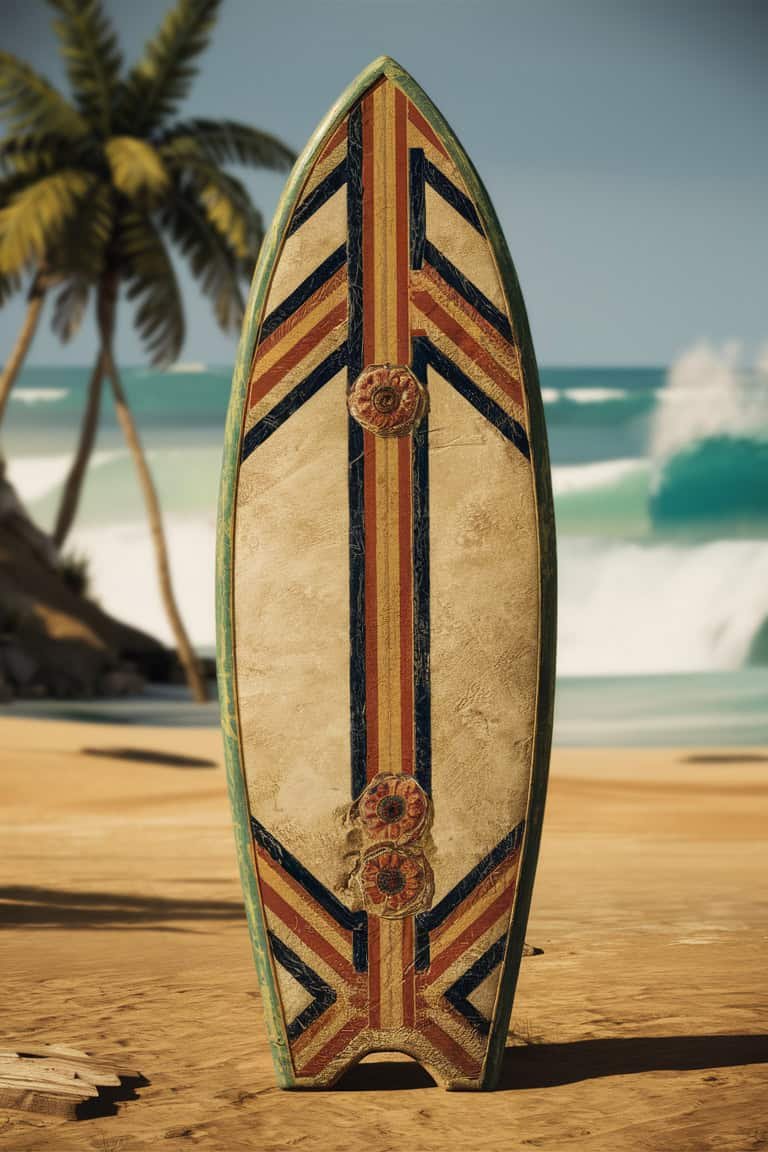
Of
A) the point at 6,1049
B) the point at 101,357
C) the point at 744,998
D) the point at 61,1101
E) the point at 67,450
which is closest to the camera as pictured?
the point at 61,1101

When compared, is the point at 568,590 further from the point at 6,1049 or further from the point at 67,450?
the point at 6,1049

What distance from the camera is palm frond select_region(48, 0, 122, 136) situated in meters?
18.1

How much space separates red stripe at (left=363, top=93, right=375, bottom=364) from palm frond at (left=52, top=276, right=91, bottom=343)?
55.2ft

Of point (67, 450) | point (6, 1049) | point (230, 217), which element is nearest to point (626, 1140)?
point (6, 1049)

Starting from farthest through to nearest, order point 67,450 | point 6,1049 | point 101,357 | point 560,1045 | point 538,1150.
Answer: point 67,450
point 101,357
point 560,1045
point 6,1049
point 538,1150

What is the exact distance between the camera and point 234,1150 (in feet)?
10.3

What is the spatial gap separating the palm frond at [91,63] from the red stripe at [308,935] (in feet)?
53.6

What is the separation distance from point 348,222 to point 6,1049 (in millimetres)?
2106

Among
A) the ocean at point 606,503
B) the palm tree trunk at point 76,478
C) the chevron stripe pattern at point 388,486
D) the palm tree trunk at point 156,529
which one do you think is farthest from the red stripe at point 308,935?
the ocean at point 606,503

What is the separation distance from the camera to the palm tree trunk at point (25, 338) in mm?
16797

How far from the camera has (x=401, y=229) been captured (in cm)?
350

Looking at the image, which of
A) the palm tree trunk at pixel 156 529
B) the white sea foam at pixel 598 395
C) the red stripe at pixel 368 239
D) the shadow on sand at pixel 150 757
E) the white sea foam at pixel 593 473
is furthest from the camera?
the white sea foam at pixel 598 395

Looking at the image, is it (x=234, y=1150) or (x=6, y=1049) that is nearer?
(x=234, y=1150)

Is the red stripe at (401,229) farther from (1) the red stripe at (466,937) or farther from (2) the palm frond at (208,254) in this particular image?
(2) the palm frond at (208,254)
